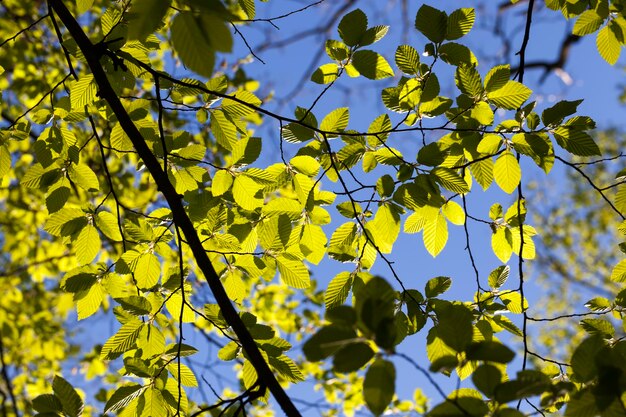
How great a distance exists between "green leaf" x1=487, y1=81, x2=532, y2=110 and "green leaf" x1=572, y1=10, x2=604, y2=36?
0.51 m

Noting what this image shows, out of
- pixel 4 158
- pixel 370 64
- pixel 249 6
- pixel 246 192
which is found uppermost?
pixel 249 6

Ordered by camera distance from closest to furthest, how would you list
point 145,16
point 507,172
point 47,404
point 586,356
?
point 145,16, point 586,356, point 47,404, point 507,172

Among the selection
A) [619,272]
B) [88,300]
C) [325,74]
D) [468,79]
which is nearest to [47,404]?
[88,300]

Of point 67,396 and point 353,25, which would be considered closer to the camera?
point 67,396

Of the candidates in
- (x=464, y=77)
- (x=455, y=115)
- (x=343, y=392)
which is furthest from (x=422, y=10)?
(x=343, y=392)

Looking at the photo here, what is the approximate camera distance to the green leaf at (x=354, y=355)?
0.90 metres

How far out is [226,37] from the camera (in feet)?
2.58

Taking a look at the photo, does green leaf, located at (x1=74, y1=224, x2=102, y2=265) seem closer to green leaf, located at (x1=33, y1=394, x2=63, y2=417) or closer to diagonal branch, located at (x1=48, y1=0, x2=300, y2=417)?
diagonal branch, located at (x1=48, y1=0, x2=300, y2=417)

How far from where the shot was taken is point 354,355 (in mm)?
899

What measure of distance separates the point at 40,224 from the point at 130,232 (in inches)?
146

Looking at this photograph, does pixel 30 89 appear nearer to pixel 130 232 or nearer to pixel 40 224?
pixel 40 224

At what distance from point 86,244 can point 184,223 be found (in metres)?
0.45

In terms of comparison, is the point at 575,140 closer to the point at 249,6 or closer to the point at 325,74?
the point at 325,74

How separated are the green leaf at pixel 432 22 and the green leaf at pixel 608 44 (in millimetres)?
734
